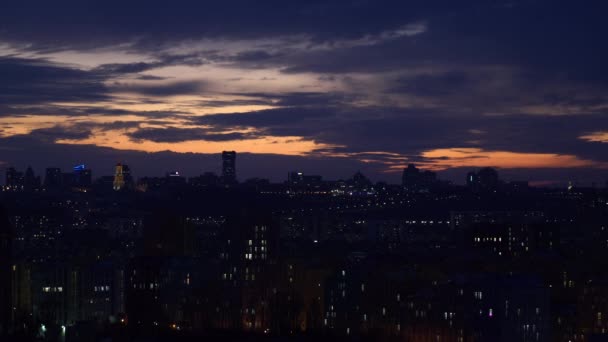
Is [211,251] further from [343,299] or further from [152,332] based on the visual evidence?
[152,332]

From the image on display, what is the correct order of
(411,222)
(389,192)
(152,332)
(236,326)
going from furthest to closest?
(389,192), (411,222), (236,326), (152,332)

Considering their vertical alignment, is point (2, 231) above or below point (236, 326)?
above

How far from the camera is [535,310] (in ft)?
184

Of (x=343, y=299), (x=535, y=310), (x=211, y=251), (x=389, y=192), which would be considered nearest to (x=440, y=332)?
(x=535, y=310)

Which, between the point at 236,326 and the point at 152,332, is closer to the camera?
the point at 152,332

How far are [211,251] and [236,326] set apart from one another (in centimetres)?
2051

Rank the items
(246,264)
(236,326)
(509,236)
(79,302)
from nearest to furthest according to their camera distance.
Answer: (236,326) < (79,302) < (246,264) < (509,236)

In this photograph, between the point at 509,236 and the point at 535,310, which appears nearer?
the point at 535,310

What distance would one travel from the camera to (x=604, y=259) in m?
85.1

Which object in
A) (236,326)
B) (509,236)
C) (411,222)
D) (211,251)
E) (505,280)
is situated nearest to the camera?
(505,280)

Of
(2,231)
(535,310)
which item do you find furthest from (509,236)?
(2,231)

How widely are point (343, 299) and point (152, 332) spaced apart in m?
15.2

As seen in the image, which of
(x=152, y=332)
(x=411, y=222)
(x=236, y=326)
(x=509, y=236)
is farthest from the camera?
(x=411, y=222)

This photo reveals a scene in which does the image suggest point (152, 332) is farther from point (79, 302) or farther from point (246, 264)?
point (246, 264)
